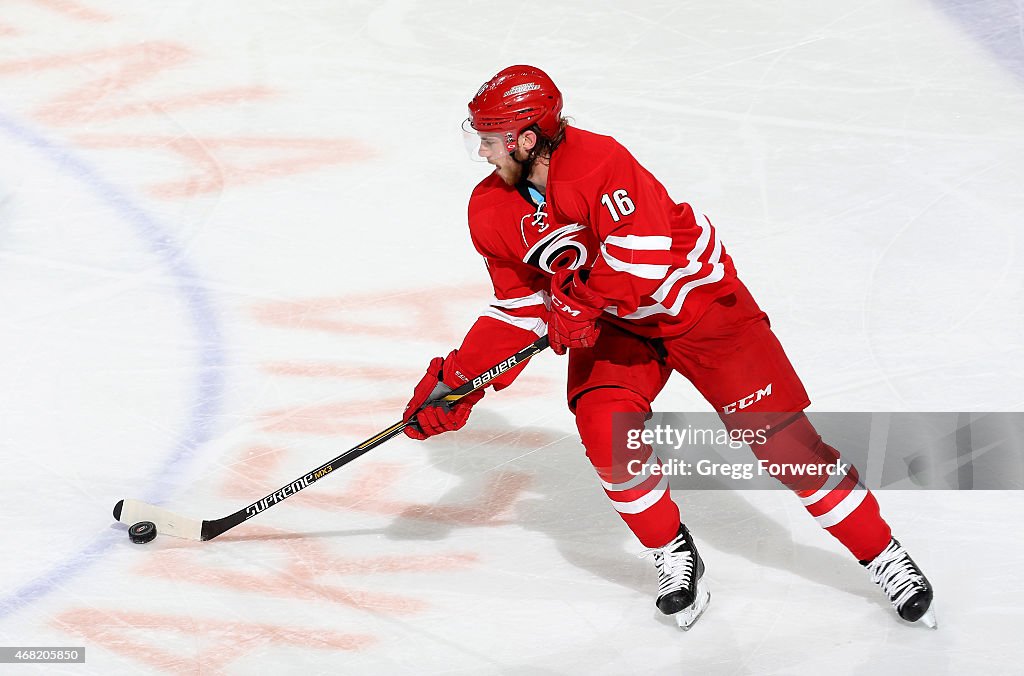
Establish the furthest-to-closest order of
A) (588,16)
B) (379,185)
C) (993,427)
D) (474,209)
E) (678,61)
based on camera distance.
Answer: (588,16) → (678,61) → (379,185) → (993,427) → (474,209)

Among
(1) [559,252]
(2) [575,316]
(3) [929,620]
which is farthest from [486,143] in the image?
(3) [929,620]

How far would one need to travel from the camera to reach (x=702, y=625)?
3172 millimetres

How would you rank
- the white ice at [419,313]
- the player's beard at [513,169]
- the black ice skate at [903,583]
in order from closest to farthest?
the player's beard at [513,169], the black ice skate at [903,583], the white ice at [419,313]

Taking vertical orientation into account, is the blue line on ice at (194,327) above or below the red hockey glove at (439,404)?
below

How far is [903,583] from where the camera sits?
121 inches

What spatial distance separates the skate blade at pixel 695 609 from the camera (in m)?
3.14

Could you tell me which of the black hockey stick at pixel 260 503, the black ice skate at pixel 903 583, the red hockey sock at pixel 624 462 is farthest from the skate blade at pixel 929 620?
the black hockey stick at pixel 260 503

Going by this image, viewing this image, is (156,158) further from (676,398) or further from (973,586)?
(973,586)

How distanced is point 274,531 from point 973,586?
1836 millimetres

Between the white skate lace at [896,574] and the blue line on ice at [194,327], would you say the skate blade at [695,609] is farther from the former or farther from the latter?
the blue line on ice at [194,327]

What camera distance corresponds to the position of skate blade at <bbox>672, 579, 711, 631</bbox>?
314 cm

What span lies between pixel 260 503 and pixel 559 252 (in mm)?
1062

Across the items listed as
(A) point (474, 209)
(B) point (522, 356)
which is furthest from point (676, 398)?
(A) point (474, 209)

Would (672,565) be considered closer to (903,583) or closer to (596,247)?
(903,583)
